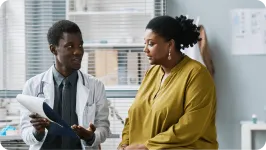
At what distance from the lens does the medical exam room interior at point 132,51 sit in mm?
3324

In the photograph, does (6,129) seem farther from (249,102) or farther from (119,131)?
(249,102)

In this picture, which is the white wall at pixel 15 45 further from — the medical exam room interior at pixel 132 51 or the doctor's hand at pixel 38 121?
the doctor's hand at pixel 38 121

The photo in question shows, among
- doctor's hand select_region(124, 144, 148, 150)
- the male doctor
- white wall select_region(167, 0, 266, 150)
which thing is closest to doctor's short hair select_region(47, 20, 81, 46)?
Answer: the male doctor

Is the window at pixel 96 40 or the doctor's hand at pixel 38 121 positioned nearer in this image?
the doctor's hand at pixel 38 121

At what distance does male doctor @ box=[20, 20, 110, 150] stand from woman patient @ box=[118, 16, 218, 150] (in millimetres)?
188

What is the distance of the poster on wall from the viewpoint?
3301mm

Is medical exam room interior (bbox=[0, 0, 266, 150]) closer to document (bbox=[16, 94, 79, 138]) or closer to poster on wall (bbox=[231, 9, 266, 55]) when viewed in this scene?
poster on wall (bbox=[231, 9, 266, 55])

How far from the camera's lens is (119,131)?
3471 mm

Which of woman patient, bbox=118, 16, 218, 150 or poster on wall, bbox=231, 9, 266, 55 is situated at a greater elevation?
poster on wall, bbox=231, 9, 266, 55

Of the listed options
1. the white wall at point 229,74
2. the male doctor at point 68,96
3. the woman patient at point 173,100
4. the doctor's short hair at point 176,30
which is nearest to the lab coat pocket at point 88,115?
the male doctor at point 68,96

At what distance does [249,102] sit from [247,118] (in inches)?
5.1

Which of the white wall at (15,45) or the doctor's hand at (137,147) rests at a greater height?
the white wall at (15,45)

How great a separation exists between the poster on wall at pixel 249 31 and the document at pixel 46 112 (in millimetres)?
1919

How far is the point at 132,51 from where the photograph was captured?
347cm
